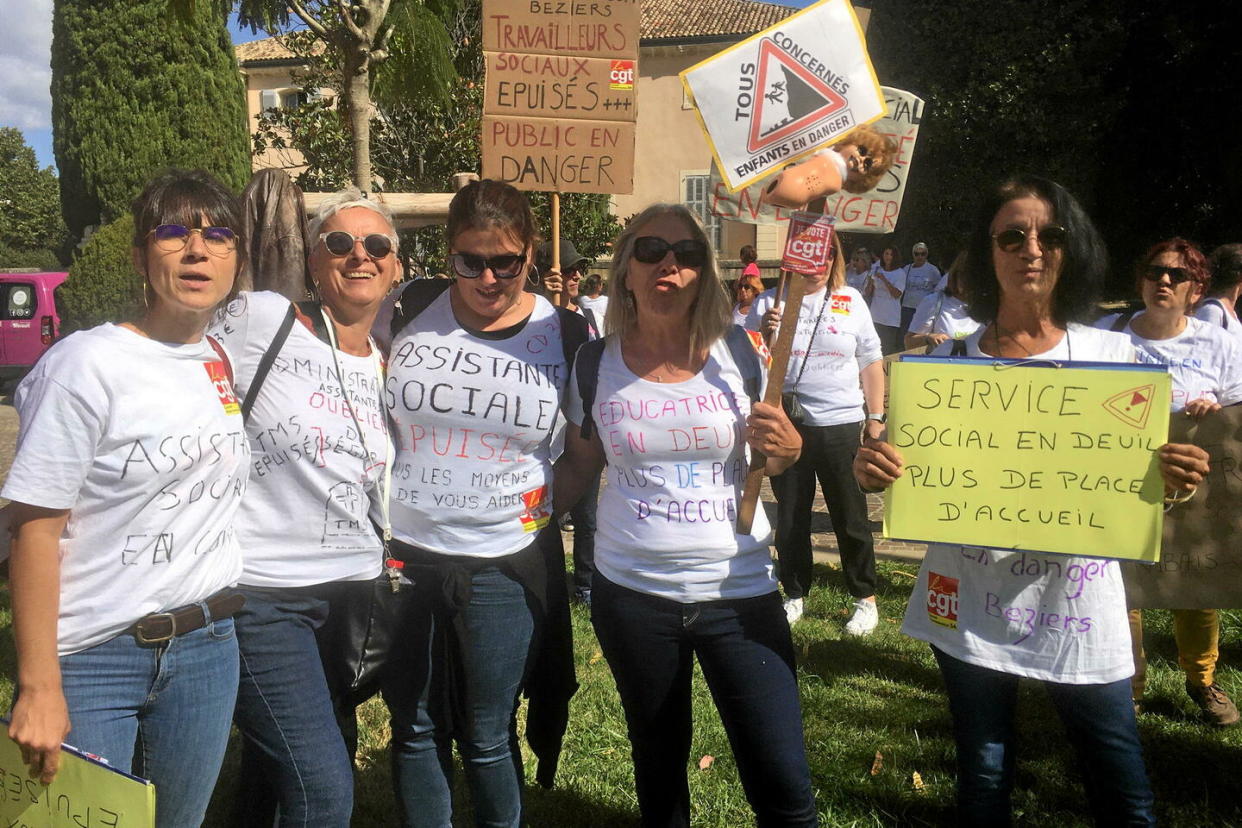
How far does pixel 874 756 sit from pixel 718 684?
60.8 inches

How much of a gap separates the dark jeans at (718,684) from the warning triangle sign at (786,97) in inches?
48.4

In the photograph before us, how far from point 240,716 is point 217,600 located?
1.19 ft

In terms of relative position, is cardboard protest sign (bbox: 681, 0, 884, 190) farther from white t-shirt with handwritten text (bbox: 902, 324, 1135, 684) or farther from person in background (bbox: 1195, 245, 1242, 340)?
person in background (bbox: 1195, 245, 1242, 340)

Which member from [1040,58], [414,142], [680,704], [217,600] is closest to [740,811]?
[680,704]

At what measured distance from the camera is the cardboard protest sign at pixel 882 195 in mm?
3472

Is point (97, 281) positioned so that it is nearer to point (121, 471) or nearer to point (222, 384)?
point (222, 384)

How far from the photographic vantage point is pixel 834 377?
511cm

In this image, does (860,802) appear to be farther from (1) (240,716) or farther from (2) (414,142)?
(2) (414,142)

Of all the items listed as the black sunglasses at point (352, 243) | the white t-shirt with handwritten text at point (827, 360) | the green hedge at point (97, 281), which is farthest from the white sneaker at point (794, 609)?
the green hedge at point (97, 281)

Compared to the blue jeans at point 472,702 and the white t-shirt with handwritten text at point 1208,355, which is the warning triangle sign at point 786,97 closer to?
the blue jeans at point 472,702

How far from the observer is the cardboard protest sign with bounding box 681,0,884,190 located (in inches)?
97.2

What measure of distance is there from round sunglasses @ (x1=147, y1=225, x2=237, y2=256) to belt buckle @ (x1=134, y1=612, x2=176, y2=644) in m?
0.78

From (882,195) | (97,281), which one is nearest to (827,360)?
(882,195)

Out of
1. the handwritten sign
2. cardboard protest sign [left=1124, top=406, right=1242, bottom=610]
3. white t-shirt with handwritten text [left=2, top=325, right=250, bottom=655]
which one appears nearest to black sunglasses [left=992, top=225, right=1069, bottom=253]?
cardboard protest sign [left=1124, top=406, right=1242, bottom=610]
